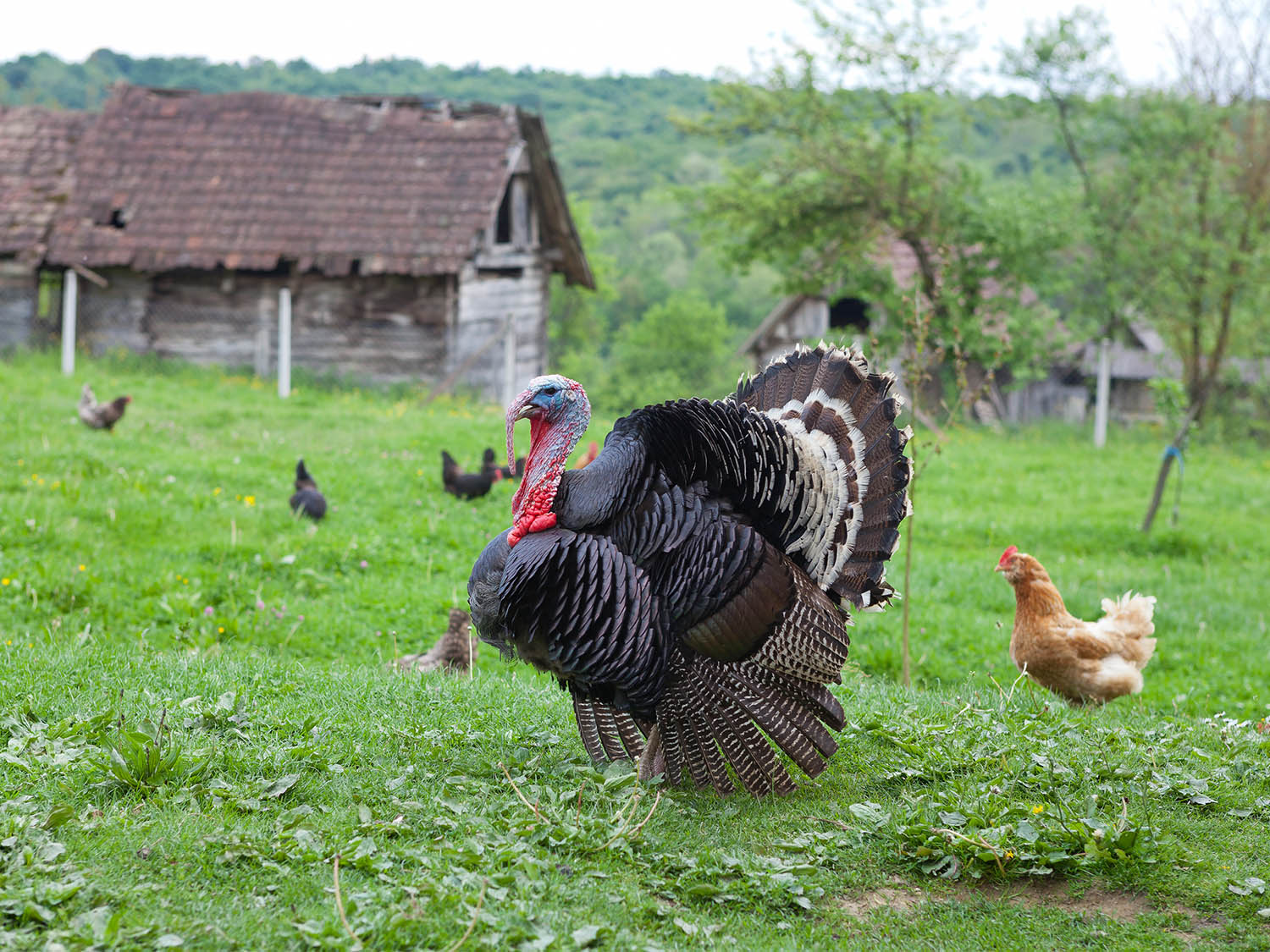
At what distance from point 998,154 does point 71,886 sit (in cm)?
4276

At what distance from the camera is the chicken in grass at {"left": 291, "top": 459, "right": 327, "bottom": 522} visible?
9375 mm

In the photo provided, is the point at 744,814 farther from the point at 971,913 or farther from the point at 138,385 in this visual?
the point at 138,385

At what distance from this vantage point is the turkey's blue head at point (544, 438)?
15.0 ft

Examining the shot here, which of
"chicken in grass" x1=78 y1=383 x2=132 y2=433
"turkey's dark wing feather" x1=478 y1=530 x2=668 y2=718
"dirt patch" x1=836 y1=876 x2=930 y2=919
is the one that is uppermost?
"turkey's dark wing feather" x1=478 y1=530 x2=668 y2=718

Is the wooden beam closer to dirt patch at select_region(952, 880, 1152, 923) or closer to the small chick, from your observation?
the small chick

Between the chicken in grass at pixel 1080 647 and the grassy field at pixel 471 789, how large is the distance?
0.25 metres

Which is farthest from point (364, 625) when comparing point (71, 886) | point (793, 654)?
point (71, 886)

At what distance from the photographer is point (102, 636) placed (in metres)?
6.90

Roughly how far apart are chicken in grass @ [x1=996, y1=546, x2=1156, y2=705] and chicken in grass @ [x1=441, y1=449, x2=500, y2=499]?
5.23m

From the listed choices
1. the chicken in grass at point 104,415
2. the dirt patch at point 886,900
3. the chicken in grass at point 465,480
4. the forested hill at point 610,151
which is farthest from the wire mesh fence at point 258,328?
the forested hill at point 610,151

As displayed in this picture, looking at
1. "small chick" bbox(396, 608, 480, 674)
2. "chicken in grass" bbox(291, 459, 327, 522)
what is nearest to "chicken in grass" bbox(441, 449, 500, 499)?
"chicken in grass" bbox(291, 459, 327, 522)

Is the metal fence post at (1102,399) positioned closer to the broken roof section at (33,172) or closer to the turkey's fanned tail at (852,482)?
the turkey's fanned tail at (852,482)

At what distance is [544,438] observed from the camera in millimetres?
4727

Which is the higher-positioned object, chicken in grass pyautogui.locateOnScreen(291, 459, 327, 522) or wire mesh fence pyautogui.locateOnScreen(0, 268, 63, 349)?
wire mesh fence pyautogui.locateOnScreen(0, 268, 63, 349)
